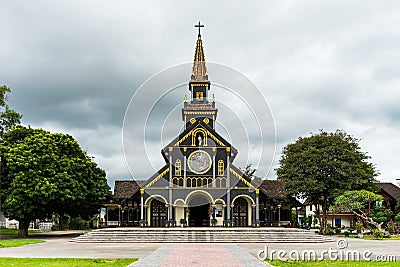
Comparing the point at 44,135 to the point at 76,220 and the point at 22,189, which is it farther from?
the point at 76,220

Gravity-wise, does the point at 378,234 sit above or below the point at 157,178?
below

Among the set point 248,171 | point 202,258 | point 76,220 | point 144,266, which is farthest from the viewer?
point 248,171

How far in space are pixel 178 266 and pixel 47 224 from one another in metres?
49.1

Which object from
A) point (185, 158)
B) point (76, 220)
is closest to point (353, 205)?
point (185, 158)

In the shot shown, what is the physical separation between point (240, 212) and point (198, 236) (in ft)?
39.8

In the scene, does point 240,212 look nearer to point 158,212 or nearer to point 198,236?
point 158,212

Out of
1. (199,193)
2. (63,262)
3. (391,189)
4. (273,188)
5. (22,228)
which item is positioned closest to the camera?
(63,262)

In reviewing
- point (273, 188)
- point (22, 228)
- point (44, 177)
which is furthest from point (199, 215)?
point (22, 228)

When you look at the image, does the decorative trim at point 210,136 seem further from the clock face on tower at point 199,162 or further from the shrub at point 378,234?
the shrub at point 378,234

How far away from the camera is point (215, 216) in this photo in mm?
44062

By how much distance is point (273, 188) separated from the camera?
47969mm

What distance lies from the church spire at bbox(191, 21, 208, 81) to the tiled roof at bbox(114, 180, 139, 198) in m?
13.1

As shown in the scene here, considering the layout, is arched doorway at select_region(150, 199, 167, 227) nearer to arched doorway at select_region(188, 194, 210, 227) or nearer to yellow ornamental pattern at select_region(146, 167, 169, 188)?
yellow ornamental pattern at select_region(146, 167, 169, 188)

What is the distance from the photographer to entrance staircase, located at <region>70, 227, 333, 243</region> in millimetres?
32312
